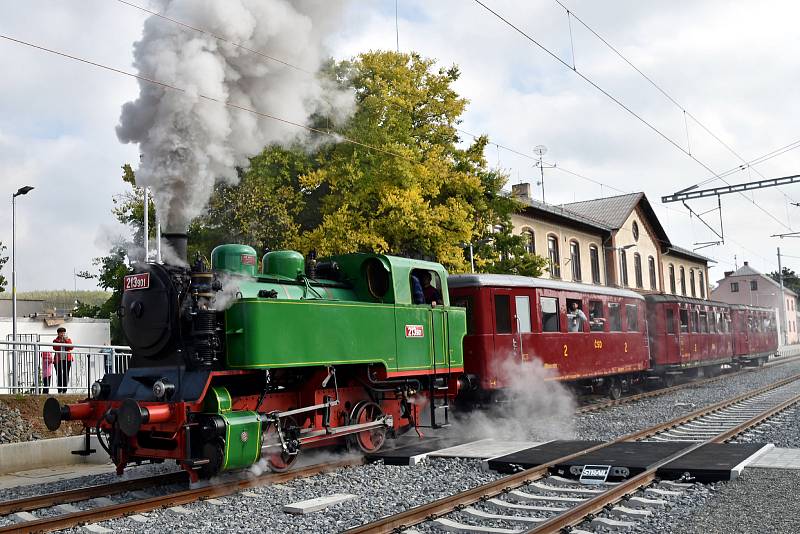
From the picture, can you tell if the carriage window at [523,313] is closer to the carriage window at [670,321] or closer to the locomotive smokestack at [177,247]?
the locomotive smokestack at [177,247]

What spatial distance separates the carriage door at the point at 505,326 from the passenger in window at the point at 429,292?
1986 millimetres

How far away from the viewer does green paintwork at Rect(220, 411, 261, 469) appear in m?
7.16

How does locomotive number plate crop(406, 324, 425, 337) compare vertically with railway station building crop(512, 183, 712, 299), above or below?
below

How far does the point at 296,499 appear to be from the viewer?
23.3 feet

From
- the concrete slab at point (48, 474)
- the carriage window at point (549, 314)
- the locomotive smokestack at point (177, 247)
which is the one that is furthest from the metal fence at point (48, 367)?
the carriage window at point (549, 314)

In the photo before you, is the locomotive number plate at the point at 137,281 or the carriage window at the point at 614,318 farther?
the carriage window at the point at 614,318

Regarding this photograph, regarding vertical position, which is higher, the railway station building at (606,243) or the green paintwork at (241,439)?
the railway station building at (606,243)

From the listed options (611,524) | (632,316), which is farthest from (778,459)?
(632,316)

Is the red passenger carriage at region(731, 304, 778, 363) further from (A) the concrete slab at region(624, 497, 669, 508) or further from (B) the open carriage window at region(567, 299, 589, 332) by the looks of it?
(A) the concrete slab at region(624, 497, 669, 508)

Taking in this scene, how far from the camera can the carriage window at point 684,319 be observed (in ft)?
71.6

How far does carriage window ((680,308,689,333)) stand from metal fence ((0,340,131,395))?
15.9m

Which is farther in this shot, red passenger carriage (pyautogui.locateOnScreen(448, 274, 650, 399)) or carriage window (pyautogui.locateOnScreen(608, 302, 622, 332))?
carriage window (pyautogui.locateOnScreen(608, 302, 622, 332))

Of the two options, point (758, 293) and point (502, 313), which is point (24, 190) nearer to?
point (502, 313)

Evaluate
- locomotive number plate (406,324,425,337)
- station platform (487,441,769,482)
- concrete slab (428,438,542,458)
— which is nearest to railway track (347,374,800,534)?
station platform (487,441,769,482)
